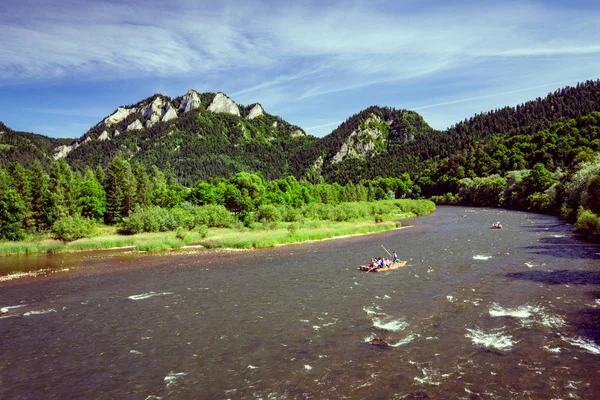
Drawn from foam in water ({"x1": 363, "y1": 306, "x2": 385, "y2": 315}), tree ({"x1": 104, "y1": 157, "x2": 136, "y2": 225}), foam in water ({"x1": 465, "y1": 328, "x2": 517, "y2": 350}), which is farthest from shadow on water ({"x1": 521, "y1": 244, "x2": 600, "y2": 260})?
tree ({"x1": 104, "y1": 157, "x2": 136, "y2": 225})

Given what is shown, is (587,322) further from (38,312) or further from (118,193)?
(118,193)

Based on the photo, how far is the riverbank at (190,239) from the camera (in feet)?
226

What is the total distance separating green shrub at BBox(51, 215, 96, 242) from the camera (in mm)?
75562

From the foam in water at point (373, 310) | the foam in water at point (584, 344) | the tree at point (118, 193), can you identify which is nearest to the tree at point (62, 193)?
the tree at point (118, 193)

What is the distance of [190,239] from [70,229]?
23774 mm

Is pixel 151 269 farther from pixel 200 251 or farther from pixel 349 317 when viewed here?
pixel 349 317

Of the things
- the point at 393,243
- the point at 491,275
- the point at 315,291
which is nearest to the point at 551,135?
the point at 393,243

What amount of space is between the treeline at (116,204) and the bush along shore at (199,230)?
0.28 metres

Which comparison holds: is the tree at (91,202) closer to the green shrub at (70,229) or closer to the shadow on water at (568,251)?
the green shrub at (70,229)

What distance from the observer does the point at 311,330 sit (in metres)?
27.6

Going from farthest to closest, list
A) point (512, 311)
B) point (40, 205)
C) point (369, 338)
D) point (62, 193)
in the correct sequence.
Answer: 1. point (62, 193)
2. point (40, 205)
3. point (512, 311)
4. point (369, 338)

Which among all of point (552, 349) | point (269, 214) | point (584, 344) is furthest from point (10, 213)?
point (584, 344)

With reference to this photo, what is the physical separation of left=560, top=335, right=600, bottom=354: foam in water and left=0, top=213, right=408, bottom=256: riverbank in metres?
49.6

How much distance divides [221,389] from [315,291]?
18231mm
